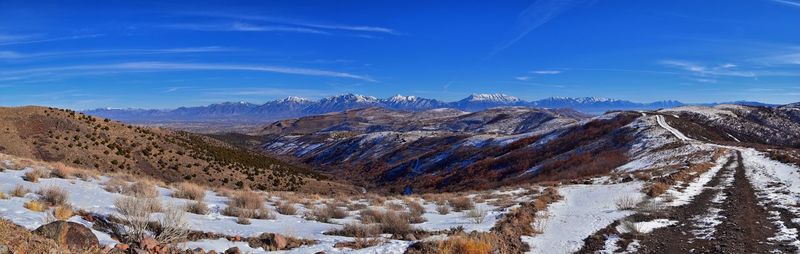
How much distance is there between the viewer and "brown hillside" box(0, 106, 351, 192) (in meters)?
36.8

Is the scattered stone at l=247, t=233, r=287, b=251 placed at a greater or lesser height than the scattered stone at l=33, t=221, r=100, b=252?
lesser

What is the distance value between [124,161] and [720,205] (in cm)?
4155

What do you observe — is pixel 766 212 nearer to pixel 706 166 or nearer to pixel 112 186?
pixel 706 166

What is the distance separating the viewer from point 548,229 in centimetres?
1338

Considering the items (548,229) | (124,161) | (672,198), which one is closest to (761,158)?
(672,198)

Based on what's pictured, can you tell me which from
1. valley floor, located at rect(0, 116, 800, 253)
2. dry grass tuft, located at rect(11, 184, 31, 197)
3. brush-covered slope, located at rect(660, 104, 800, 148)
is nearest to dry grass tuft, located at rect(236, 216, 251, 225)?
valley floor, located at rect(0, 116, 800, 253)

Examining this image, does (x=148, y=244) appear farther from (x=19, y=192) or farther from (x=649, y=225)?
(x=649, y=225)

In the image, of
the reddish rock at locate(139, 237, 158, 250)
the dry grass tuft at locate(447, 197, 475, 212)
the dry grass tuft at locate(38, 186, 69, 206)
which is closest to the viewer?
the reddish rock at locate(139, 237, 158, 250)

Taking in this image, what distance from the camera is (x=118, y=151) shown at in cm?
4031

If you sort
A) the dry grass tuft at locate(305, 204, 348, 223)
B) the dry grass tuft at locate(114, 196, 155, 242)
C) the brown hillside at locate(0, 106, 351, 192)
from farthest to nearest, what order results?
1. the brown hillside at locate(0, 106, 351, 192)
2. the dry grass tuft at locate(305, 204, 348, 223)
3. the dry grass tuft at locate(114, 196, 155, 242)

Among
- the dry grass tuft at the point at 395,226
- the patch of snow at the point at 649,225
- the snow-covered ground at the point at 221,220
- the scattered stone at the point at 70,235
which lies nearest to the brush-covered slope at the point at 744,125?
the patch of snow at the point at 649,225

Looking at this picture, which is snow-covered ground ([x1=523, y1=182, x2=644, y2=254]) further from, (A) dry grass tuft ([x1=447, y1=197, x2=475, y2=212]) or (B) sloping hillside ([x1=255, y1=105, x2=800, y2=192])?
(B) sloping hillside ([x1=255, y1=105, x2=800, y2=192])

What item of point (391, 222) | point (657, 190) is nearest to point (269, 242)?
point (391, 222)

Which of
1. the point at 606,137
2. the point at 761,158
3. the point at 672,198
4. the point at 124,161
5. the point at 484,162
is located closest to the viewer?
the point at 672,198
